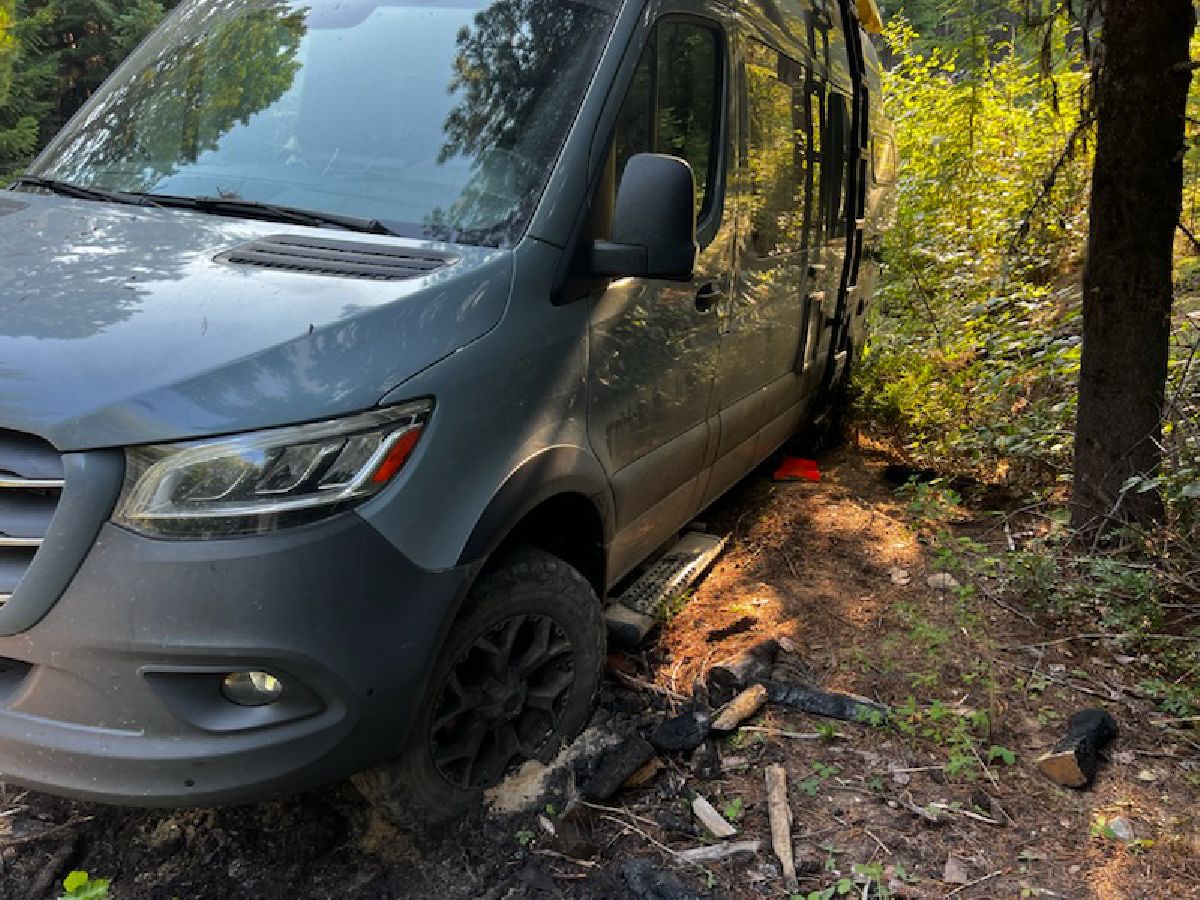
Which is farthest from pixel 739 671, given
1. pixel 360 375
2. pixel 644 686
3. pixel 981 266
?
pixel 981 266

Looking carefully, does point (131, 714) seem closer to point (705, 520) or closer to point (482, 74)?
point (482, 74)

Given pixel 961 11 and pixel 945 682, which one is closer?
pixel 945 682

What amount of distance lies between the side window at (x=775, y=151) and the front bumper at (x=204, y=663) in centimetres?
246

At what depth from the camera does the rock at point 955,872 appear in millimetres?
2475

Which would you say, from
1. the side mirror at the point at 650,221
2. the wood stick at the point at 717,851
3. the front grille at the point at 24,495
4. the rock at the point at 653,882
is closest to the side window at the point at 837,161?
the side mirror at the point at 650,221

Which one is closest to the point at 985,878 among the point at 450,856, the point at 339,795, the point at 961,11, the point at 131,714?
the point at 450,856

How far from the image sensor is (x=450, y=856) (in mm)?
2520

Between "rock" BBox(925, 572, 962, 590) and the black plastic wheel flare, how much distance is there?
2.11 meters

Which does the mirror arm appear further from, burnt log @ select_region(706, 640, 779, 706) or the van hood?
burnt log @ select_region(706, 640, 779, 706)

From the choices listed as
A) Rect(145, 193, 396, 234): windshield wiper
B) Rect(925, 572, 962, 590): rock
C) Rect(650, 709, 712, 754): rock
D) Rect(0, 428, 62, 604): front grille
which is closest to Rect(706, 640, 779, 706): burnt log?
Rect(650, 709, 712, 754): rock

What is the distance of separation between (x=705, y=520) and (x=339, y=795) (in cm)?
273

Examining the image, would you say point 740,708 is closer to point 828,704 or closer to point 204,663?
point 828,704

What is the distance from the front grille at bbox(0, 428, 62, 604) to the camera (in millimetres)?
1873

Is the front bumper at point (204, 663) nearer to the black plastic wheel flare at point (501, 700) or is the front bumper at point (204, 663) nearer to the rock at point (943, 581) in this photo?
the black plastic wheel flare at point (501, 700)
